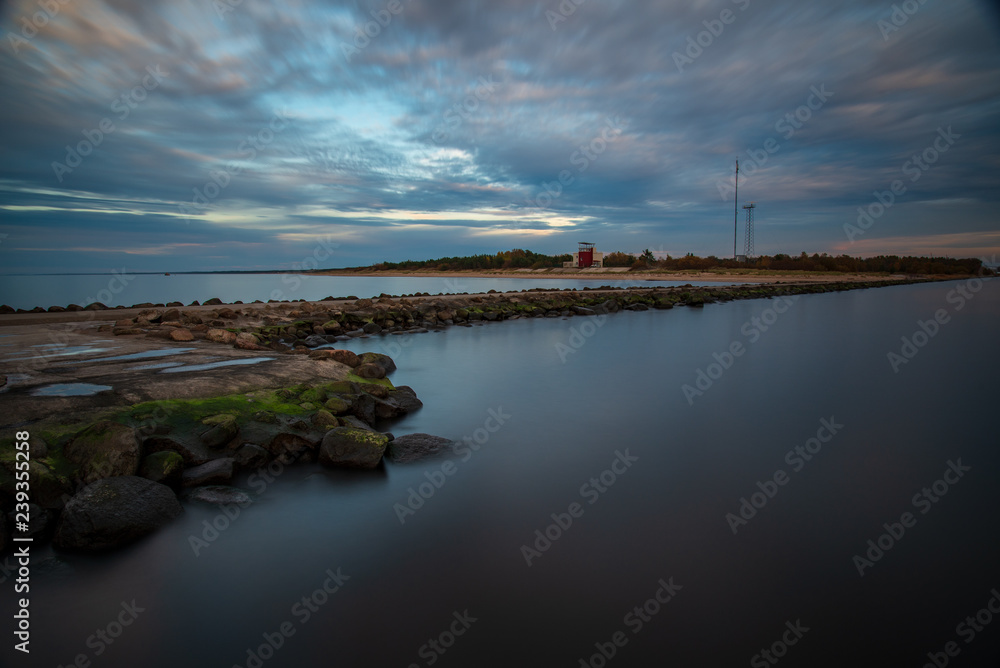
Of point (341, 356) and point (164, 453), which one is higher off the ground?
point (341, 356)

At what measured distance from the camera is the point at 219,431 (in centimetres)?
557

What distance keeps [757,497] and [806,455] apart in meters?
1.86

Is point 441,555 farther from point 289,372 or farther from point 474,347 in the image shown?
point 474,347

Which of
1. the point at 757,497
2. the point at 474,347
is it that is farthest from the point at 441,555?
the point at 474,347

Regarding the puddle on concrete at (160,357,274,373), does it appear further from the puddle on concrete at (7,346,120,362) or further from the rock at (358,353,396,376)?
the puddle on concrete at (7,346,120,362)

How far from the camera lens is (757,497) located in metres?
5.28

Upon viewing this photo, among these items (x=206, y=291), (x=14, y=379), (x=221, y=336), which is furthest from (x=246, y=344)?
(x=206, y=291)

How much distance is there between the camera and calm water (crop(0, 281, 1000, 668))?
10.5ft
